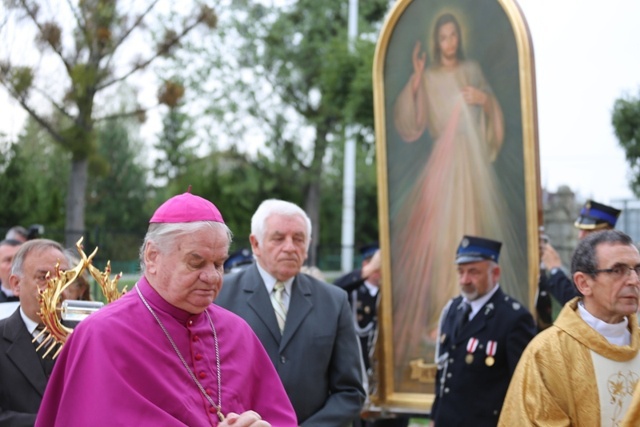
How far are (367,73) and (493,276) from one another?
574 inches

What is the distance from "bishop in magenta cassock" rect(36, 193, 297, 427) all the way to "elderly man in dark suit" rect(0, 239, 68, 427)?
4.18ft

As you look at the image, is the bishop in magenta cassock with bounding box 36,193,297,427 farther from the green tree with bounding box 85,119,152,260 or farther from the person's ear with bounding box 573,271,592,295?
the green tree with bounding box 85,119,152,260

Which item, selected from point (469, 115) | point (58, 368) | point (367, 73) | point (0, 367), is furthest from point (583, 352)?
point (367, 73)

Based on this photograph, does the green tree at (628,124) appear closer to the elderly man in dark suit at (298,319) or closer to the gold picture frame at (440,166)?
the gold picture frame at (440,166)

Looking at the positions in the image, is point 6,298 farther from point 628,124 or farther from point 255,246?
point 628,124

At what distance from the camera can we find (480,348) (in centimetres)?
568

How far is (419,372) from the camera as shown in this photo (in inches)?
298

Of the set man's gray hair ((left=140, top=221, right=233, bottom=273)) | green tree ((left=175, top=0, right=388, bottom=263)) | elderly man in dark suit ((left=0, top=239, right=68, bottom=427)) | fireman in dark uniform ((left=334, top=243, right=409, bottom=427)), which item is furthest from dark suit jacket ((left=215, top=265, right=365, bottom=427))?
green tree ((left=175, top=0, right=388, bottom=263))

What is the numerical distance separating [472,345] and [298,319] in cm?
128

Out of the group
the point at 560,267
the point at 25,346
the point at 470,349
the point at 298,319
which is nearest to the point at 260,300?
the point at 298,319

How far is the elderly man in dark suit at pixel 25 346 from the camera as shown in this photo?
4.54 m

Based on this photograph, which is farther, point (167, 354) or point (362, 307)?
point (362, 307)

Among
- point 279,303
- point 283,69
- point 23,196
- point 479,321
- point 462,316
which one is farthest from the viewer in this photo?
point 283,69

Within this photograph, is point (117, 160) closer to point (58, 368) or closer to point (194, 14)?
point (194, 14)
